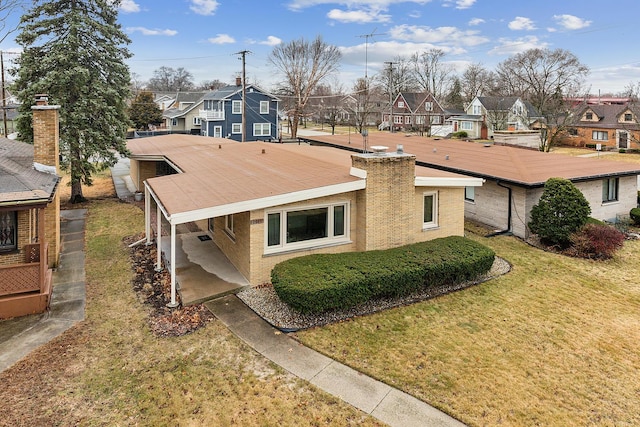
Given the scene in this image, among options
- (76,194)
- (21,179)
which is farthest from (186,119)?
(21,179)

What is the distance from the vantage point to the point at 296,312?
9.75 metres

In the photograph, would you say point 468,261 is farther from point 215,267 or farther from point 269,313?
point 215,267

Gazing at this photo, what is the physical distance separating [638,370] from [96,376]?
9979 mm

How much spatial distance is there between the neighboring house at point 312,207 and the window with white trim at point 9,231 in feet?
Result: 11.9

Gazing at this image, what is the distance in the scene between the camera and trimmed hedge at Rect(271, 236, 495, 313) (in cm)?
935

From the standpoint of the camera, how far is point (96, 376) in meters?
7.45

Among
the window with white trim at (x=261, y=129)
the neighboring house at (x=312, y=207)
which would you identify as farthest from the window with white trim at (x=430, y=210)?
the window with white trim at (x=261, y=129)

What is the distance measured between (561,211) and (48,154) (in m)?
17.6

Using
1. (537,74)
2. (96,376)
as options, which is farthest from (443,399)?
(537,74)

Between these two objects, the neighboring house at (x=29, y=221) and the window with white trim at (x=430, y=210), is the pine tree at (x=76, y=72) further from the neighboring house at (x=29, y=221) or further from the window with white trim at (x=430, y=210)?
the window with white trim at (x=430, y=210)

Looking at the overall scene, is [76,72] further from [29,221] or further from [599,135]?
[599,135]

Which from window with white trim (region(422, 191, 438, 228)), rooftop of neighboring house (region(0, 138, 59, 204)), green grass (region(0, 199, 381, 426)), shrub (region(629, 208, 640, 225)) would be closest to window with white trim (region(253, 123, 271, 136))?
rooftop of neighboring house (region(0, 138, 59, 204))

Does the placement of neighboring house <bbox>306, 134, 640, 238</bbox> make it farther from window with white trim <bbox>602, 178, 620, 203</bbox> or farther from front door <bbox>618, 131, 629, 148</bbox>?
front door <bbox>618, 131, 629, 148</bbox>

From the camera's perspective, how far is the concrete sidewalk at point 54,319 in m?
8.30
